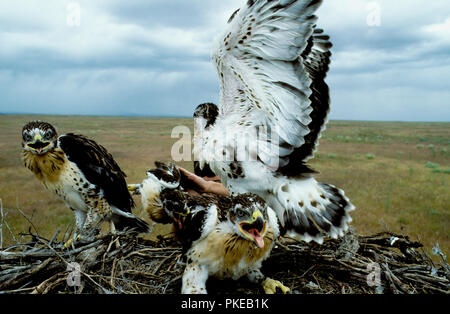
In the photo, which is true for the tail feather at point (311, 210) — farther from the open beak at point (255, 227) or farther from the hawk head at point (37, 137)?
the hawk head at point (37, 137)

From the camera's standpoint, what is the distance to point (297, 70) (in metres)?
2.99

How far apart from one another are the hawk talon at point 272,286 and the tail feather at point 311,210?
57 centimetres

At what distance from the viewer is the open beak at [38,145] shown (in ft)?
11.0

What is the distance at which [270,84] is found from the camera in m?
3.13

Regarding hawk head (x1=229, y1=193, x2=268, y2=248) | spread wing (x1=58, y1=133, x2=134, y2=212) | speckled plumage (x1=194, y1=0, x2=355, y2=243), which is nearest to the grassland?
spread wing (x1=58, y1=133, x2=134, y2=212)

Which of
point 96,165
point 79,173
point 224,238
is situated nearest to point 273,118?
point 224,238

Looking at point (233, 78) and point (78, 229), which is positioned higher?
point (233, 78)

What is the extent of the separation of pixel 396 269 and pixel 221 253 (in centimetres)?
201

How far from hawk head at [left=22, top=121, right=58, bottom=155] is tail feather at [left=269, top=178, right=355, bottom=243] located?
2.44 meters

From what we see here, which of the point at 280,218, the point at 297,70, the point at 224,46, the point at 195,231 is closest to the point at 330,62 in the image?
the point at 297,70

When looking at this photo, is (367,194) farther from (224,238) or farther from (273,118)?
(224,238)

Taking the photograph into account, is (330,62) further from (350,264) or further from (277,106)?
(350,264)

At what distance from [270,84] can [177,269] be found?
6.65ft

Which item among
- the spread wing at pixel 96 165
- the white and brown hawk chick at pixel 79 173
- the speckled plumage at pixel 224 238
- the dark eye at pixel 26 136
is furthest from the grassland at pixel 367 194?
the speckled plumage at pixel 224 238
